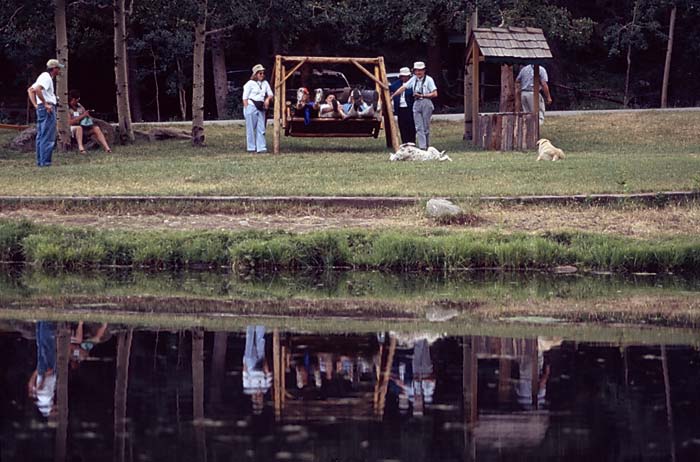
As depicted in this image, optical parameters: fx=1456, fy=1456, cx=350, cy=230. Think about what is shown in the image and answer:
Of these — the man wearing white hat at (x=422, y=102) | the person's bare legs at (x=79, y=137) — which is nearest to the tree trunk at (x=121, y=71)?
the person's bare legs at (x=79, y=137)

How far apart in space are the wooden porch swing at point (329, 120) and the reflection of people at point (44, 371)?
1518 cm

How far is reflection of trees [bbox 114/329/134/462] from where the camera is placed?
7746mm

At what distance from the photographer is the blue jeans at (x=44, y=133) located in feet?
78.2

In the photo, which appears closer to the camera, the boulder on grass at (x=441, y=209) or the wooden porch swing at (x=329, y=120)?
the boulder on grass at (x=441, y=209)

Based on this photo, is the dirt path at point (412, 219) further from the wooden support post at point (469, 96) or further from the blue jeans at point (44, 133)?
the wooden support post at point (469, 96)

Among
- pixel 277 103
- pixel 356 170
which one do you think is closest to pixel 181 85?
pixel 277 103

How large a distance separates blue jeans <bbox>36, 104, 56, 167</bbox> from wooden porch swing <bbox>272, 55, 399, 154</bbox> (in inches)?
179

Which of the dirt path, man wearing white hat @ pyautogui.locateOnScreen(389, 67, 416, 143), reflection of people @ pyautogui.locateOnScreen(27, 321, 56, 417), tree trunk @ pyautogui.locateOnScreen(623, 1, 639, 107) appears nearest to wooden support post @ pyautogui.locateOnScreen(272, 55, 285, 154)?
man wearing white hat @ pyautogui.locateOnScreen(389, 67, 416, 143)

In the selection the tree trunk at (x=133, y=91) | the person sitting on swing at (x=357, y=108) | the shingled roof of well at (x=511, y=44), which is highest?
the shingled roof of well at (x=511, y=44)

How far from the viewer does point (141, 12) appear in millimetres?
32656

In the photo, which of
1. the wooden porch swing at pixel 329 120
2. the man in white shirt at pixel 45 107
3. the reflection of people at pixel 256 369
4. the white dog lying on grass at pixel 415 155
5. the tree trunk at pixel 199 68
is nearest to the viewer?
the reflection of people at pixel 256 369

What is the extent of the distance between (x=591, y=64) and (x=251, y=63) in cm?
1117

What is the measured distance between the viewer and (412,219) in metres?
18.0

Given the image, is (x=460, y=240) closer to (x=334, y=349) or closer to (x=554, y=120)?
(x=334, y=349)
